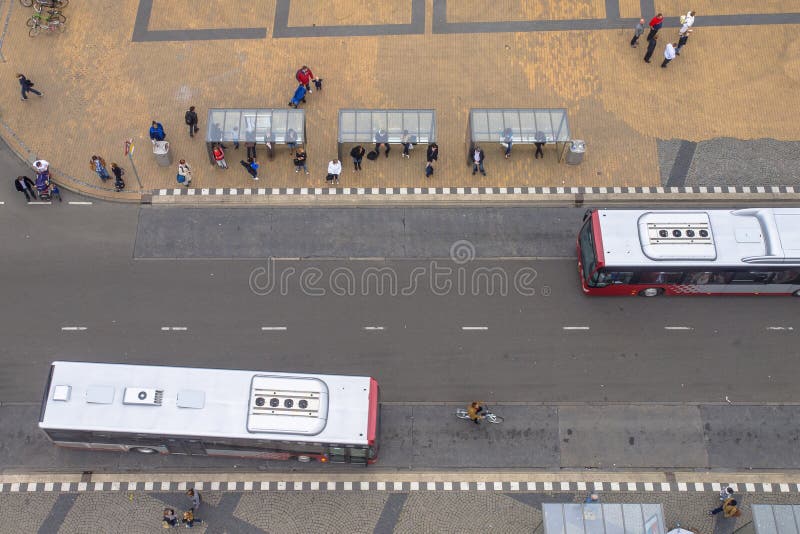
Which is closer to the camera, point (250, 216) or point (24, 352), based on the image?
point (24, 352)

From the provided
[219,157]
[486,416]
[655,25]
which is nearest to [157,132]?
[219,157]

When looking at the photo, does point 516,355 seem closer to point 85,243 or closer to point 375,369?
point 375,369

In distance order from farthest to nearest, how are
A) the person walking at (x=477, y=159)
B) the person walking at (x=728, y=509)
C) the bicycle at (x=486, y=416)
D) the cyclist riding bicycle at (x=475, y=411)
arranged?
1. the person walking at (x=477, y=159)
2. the bicycle at (x=486, y=416)
3. the cyclist riding bicycle at (x=475, y=411)
4. the person walking at (x=728, y=509)

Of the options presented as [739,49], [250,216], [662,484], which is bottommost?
[662,484]

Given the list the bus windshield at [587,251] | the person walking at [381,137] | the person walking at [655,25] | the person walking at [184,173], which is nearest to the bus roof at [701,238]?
the bus windshield at [587,251]

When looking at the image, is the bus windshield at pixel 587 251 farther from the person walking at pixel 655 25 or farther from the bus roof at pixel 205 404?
the person walking at pixel 655 25

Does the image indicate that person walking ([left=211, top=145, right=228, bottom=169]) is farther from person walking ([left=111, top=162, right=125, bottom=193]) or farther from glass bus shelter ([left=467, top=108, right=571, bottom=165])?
glass bus shelter ([left=467, top=108, right=571, bottom=165])

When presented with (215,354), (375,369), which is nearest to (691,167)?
(375,369)
